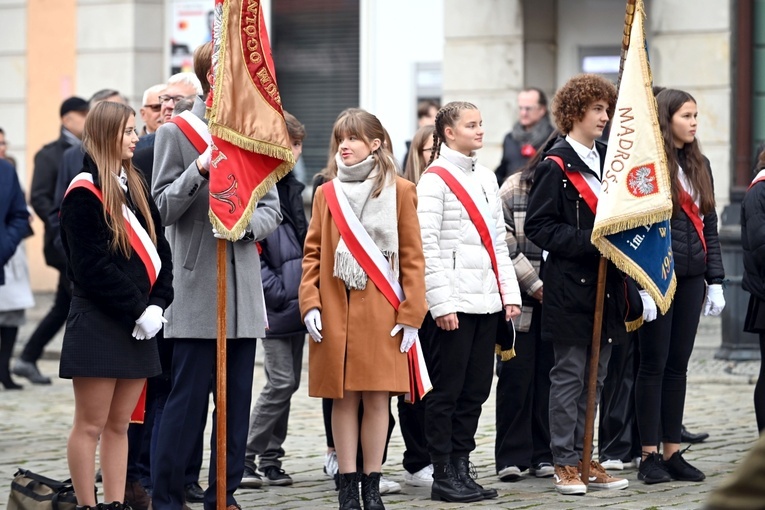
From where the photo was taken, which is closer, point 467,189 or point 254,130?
point 254,130

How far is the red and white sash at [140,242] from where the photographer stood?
579 cm

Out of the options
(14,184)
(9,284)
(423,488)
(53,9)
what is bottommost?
(423,488)

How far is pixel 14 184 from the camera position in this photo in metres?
10.7

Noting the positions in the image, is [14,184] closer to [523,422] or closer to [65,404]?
[65,404]

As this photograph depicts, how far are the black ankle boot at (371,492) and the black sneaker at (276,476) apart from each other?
3.18 feet

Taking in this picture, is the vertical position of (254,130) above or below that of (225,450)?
above

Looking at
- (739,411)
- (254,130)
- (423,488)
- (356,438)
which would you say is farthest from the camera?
(739,411)

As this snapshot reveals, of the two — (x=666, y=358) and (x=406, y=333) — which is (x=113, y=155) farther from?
(x=666, y=358)

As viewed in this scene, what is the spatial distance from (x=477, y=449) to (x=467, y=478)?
4.97ft

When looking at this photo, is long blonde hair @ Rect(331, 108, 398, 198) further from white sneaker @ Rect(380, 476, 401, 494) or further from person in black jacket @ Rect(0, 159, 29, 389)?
person in black jacket @ Rect(0, 159, 29, 389)

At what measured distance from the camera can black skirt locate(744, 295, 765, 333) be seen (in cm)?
738

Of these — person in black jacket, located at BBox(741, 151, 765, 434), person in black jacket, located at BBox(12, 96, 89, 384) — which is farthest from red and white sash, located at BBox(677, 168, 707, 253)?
person in black jacket, located at BBox(12, 96, 89, 384)

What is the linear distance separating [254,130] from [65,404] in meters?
5.06

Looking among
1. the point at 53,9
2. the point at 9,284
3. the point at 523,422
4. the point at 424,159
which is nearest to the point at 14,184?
the point at 9,284
